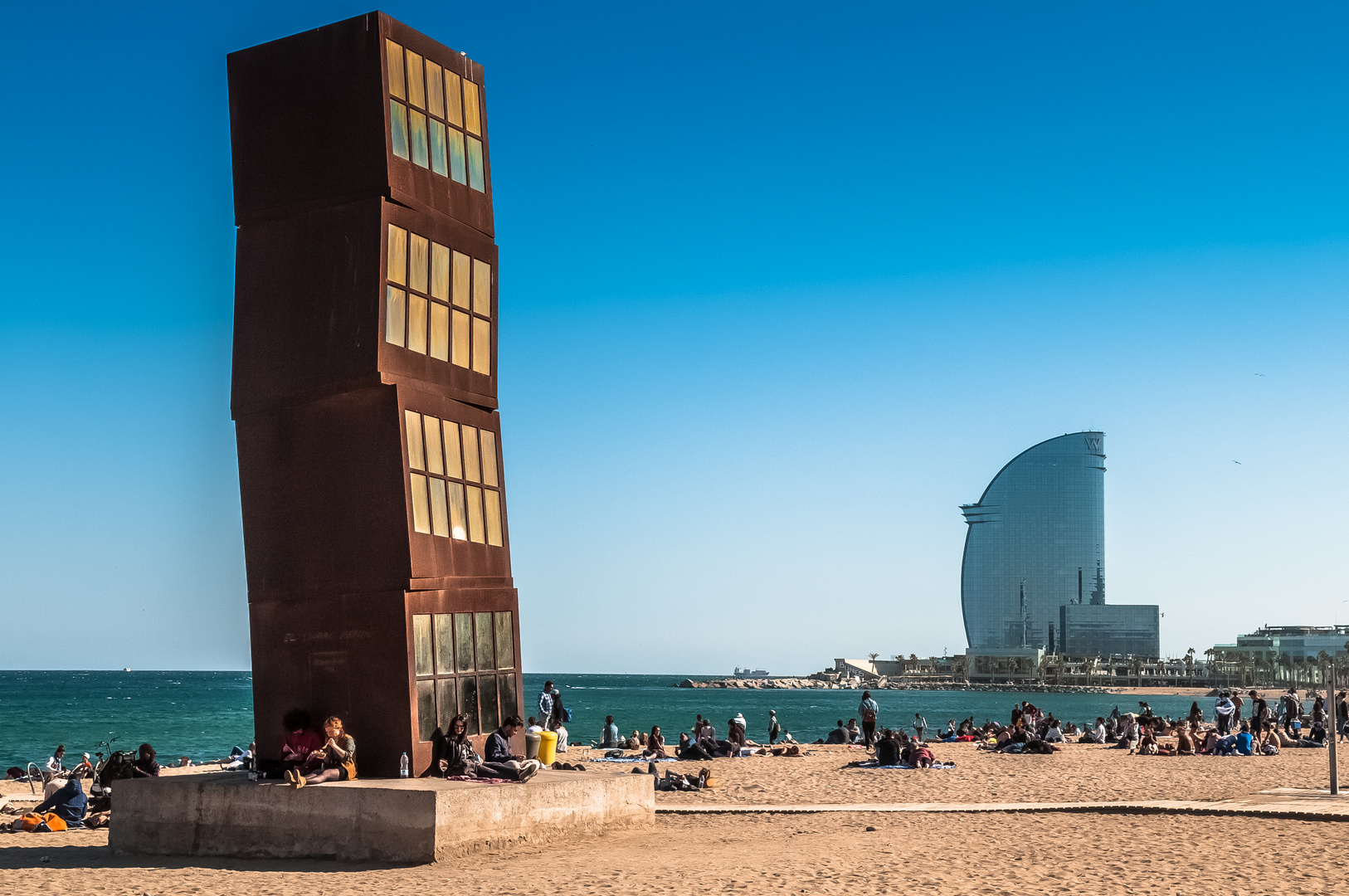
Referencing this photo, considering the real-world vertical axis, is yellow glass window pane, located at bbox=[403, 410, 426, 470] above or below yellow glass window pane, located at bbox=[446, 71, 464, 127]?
below

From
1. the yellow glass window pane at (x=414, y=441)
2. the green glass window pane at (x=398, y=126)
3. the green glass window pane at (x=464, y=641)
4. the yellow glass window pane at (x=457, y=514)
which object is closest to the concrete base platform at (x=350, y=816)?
the green glass window pane at (x=464, y=641)

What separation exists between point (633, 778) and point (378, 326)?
5.40 metres

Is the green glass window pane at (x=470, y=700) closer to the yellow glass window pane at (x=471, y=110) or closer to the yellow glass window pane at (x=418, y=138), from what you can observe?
the yellow glass window pane at (x=418, y=138)

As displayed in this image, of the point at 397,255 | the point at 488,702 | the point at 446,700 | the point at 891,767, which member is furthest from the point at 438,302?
the point at 891,767

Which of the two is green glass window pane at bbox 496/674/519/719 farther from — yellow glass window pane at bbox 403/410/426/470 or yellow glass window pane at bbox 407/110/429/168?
yellow glass window pane at bbox 407/110/429/168

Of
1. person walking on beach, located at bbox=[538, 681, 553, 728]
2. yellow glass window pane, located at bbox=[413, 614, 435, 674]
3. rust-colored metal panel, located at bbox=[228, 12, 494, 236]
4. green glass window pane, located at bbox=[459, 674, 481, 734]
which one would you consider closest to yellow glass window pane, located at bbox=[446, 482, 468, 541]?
yellow glass window pane, located at bbox=[413, 614, 435, 674]

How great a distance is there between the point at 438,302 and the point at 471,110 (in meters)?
2.60

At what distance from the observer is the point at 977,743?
29469 millimetres

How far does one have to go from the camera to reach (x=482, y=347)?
47.2 feet

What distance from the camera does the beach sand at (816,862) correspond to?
9.79 meters

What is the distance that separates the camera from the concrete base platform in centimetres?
1102

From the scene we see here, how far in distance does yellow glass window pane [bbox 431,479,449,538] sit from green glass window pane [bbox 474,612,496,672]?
105cm

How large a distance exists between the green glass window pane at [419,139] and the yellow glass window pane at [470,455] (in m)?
2.91

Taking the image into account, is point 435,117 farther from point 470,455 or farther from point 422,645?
point 422,645
